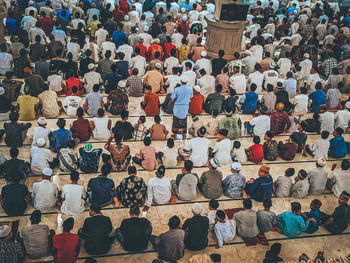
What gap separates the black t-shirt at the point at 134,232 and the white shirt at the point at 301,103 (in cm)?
496

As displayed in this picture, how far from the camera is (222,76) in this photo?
912 centimetres

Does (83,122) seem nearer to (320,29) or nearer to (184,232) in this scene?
(184,232)

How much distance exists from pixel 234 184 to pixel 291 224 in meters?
1.12

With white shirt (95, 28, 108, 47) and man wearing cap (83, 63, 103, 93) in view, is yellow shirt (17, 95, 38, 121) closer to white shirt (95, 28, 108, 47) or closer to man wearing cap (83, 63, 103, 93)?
man wearing cap (83, 63, 103, 93)

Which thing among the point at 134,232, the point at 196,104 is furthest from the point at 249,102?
the point at 134,232

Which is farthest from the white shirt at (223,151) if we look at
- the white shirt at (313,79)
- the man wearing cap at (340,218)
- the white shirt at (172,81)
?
the white shirt at (313,79)

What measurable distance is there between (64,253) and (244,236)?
Answer: 2.68 meters

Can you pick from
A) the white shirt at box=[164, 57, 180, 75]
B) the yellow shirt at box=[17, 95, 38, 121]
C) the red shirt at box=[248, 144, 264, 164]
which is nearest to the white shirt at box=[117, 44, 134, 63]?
the white shirt at box=[164, 57, 180, 75]

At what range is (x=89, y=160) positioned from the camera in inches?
259

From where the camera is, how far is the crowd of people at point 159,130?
5438 millimetres

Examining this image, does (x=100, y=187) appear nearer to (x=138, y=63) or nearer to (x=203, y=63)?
(x=138, y=63)

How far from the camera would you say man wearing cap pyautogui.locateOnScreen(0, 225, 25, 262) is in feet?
15.7

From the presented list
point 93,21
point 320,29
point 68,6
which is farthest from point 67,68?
point 320,29

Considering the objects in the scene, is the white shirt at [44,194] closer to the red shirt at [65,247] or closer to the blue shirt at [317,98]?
the red shirt at [65,247]
